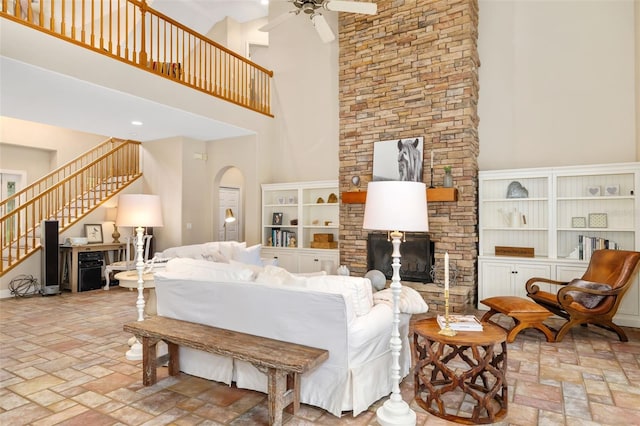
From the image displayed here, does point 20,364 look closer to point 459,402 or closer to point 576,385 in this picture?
point 459,402

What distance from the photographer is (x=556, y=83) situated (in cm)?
537

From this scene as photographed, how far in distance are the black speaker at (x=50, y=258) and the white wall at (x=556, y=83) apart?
23.4 feet

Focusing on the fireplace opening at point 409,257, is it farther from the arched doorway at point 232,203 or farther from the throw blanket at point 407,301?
the arched doorway at point 232,203

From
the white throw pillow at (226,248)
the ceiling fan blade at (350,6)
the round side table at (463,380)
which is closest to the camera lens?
the round side table at (463,380)

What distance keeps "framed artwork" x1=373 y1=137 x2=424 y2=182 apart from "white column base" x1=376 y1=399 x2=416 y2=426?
12.9 feet

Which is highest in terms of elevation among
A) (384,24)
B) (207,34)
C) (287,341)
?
(207,34)

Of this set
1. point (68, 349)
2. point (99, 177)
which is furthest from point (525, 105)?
point (99, 177)

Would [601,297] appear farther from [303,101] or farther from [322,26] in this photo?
[303,101]

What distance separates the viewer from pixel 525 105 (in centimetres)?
559

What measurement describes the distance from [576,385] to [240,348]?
260cm

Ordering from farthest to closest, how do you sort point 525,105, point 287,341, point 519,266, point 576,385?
point 525,105, point 519,266, point 576,385, point 287,341

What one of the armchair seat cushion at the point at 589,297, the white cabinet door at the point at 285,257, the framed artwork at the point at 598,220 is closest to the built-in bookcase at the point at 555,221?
the framed artwork at the point at 598,220

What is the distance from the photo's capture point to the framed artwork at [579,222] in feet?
16.6

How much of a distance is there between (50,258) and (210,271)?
5.00 metres
